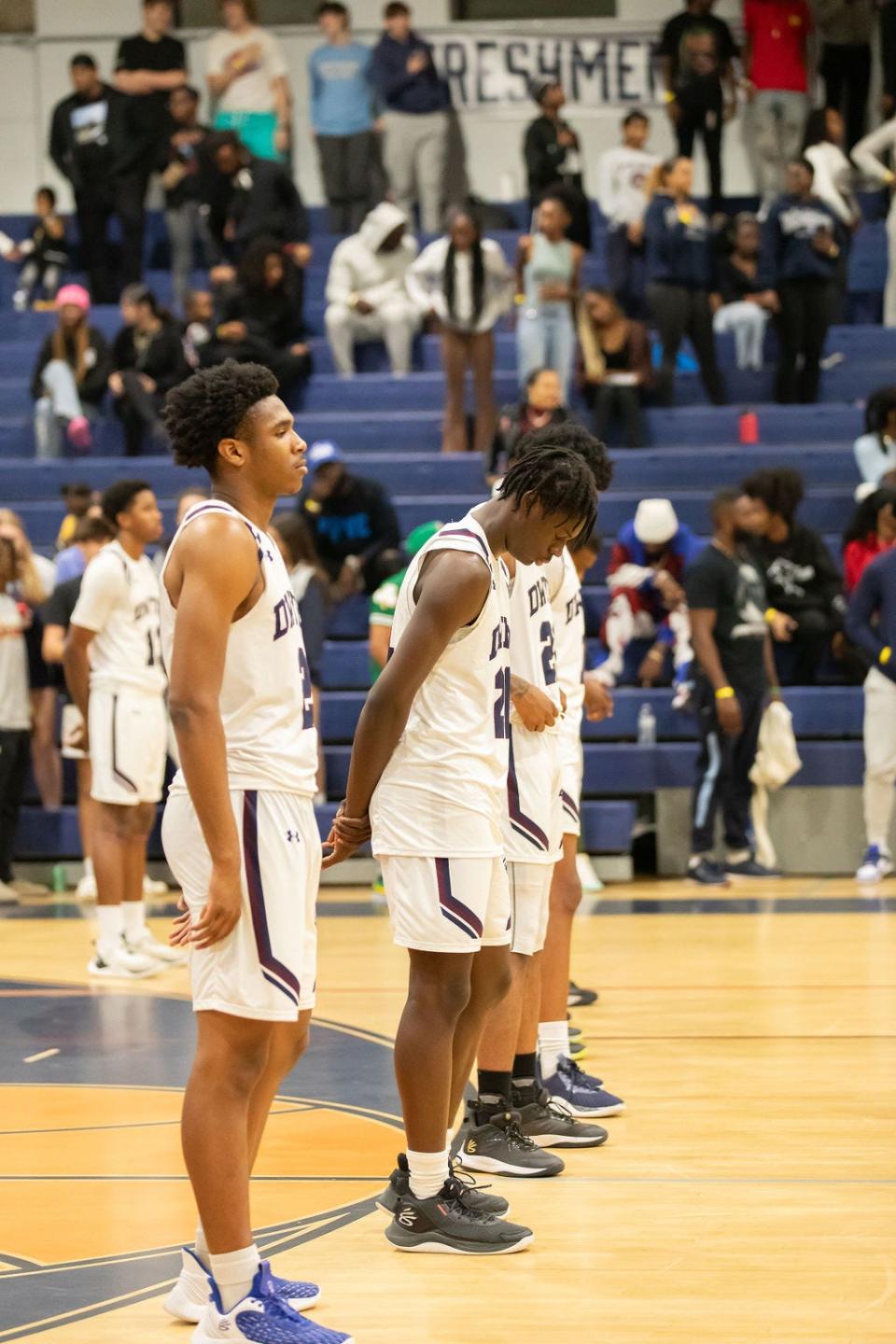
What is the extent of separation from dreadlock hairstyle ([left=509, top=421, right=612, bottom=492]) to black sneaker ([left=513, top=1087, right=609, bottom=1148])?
5.19ft

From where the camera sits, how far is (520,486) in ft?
14.1

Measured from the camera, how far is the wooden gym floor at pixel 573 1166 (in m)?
3.82

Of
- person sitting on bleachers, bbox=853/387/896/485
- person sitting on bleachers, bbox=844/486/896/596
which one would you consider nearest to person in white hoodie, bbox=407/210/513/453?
person sitting on bleachers, bbox=853/387/896/485

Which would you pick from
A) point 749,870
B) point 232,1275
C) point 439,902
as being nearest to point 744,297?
point 749,870

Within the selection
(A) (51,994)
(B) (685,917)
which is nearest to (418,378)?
(B) (685,917)

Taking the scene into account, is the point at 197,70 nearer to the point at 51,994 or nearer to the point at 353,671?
the point at 353,671

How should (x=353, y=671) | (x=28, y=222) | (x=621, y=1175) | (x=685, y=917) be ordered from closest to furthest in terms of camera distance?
(x=621, y=1175) < (x=685, y=917) < (x=353, y=671) < (x=28, y=222)

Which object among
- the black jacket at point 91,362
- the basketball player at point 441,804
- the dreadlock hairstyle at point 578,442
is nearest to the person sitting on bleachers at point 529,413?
the black jacket at point 91,362

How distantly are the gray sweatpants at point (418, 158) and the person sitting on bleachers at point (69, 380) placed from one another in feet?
9.23

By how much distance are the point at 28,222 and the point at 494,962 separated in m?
13.8

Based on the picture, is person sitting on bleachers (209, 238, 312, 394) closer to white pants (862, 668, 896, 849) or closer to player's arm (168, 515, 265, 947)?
white pants (862, 668, 896, 849)

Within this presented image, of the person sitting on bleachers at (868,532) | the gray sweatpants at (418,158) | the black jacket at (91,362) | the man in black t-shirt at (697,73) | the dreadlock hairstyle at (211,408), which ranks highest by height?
the man in black t-shirt at (697,73)

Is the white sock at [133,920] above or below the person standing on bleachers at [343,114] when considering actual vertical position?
below

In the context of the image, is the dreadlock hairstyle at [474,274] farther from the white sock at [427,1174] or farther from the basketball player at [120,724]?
the white sock at [427,1174]
